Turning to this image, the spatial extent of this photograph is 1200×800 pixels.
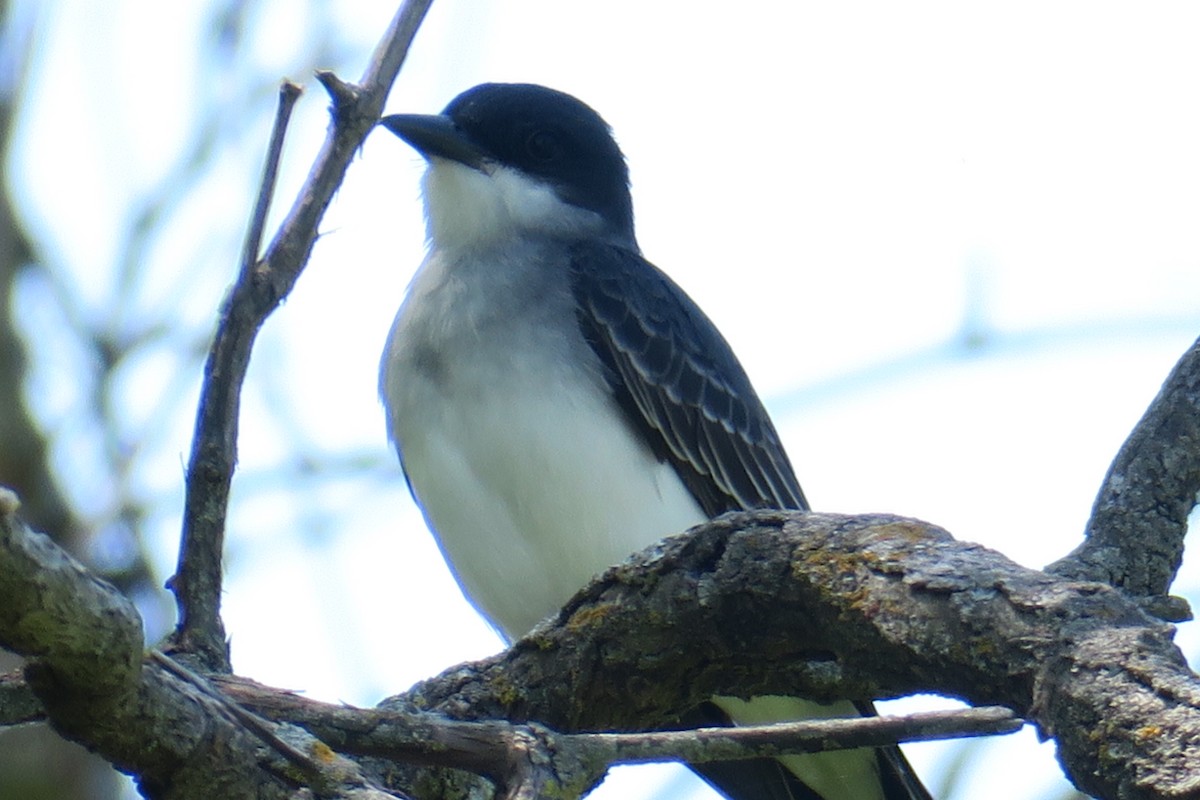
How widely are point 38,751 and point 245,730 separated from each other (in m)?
4.70

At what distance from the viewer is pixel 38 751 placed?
7.36 meters

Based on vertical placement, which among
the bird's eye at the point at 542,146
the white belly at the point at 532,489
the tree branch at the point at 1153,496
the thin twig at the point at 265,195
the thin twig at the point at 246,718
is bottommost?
the tree branch at the point at 1153,496

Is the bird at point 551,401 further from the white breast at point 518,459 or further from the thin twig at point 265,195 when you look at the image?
the thin twig at point 265,195

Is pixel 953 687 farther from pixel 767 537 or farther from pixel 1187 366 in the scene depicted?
pixel 1187 366

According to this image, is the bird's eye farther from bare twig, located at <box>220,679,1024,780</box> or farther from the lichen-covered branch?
bare twig, located at <box>220,679,1024,780</box>

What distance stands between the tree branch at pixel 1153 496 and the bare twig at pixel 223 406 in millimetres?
2450

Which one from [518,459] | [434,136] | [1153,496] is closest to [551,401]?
[518,459]

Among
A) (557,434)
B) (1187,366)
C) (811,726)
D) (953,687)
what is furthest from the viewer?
(557,434)

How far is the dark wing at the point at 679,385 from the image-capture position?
6.96 m

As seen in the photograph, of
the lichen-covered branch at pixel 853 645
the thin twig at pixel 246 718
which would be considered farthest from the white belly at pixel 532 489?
the thin twig at pixel 246 718

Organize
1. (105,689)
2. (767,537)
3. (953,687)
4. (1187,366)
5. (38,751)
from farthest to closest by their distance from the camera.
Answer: (38,751) < (1187,366) < (767,537) < (953,687) < (105,689)

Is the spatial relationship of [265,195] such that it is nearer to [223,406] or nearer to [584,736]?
→ [223,406]

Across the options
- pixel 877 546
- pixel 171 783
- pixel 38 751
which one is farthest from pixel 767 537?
pixel 38 751

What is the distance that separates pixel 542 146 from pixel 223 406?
4.30 m
